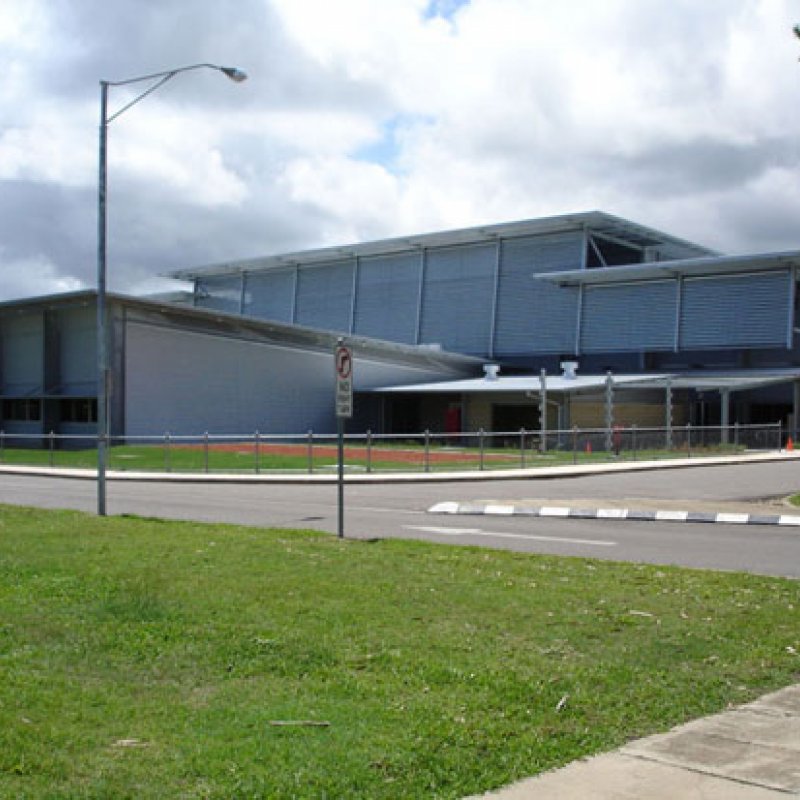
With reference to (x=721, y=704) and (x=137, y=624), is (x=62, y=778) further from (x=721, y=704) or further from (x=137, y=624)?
(x=721, y=704)

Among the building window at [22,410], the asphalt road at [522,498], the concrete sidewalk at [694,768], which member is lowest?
the asphalt road at [522,498]

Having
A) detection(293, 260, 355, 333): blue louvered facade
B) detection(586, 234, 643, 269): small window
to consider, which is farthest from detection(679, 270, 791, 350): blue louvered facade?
detection(293, 260, 355, 333): blue louvered facade

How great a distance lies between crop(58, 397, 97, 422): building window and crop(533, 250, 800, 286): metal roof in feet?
88.3

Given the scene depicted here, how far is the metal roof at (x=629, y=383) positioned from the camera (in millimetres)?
46562

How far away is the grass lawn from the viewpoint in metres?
4.65

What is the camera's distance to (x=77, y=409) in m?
49.3

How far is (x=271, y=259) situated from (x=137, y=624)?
68251 millimetres

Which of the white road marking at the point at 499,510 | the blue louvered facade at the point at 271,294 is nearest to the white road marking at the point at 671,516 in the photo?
the white road marking at the point at 499,510

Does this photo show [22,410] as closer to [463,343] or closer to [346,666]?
[463,343]

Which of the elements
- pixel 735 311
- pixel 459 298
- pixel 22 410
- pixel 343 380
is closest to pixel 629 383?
pixel 735 311

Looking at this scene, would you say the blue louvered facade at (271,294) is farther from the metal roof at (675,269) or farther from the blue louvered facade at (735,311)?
the blue louvered facade at (735,311)

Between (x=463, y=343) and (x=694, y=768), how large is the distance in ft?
198

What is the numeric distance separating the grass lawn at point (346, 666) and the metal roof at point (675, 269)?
44.6 meters

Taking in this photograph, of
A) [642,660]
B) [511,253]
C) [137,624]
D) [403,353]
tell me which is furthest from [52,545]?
[511,253]
